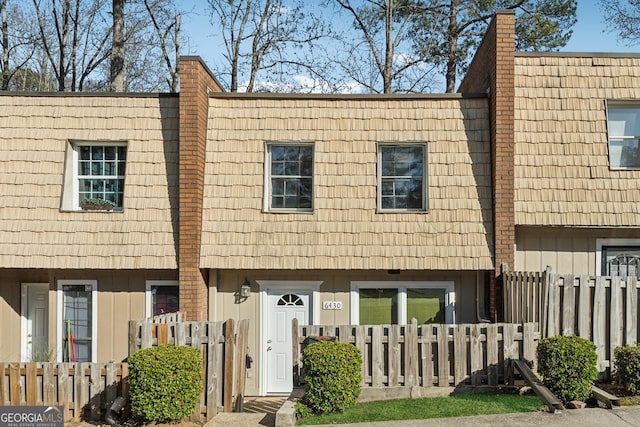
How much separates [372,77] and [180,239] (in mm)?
18800

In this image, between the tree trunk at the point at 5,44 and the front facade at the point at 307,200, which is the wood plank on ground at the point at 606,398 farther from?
the tree trunk at the point at 5,44

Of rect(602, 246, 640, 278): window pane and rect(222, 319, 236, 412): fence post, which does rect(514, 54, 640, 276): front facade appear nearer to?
rect(602, 246, 640, 278): window pane

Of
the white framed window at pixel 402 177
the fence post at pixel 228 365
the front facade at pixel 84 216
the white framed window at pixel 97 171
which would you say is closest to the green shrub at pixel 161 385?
the fence post at pixel 228 365

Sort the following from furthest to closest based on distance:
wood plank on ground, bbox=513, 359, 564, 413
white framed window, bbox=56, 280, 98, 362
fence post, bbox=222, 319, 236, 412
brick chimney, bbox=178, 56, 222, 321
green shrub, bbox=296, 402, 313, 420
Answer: white framed window, bbox=56, 280, 98, 362 → brick chimney, bbox=178, 56, 222, 321 → fence post, bbox=222, 319, 236, 412 → green shrub, bbox=296, 402, 313, 420 → wood plank on ground, bbox=513, 359, 564, 413

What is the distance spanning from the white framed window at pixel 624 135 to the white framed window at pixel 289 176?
6139 millimetres

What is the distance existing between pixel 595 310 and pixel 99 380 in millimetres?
7740

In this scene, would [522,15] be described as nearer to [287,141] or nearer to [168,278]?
[287,141]

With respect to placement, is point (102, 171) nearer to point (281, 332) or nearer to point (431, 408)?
point (281, 332)

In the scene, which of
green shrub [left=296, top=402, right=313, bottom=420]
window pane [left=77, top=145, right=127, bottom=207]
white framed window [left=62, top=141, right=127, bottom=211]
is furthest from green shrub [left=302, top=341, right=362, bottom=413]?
window pane [left=77, top=145, right=127, bottom=207]

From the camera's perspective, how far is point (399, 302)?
12.0 meters

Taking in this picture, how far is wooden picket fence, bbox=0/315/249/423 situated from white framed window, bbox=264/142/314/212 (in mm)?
3694

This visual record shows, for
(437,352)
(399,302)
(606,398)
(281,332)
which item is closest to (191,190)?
(281,332)

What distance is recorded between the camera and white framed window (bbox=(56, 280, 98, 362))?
12.1 m

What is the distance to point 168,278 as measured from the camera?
12.2 metres
